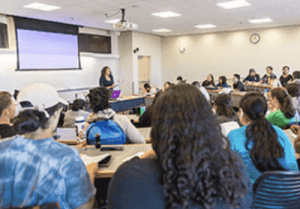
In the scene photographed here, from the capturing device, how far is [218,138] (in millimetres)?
957

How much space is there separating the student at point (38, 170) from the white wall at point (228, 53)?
10621 millimetres

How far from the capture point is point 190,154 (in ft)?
2.96

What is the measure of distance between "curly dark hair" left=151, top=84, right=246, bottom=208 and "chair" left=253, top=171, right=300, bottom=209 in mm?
525

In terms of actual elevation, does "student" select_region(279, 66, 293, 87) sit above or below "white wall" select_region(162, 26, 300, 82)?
below

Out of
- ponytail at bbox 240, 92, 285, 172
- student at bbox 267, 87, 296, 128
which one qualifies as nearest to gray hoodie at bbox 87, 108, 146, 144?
ponytail at bbox 240, 92, 285, 172

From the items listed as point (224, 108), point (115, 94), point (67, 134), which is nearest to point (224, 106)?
point (224, 108)

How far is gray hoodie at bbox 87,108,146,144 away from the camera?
8.47 ft

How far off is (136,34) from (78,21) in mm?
3289

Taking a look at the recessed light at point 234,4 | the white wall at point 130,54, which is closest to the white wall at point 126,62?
the white wall at point 130,54

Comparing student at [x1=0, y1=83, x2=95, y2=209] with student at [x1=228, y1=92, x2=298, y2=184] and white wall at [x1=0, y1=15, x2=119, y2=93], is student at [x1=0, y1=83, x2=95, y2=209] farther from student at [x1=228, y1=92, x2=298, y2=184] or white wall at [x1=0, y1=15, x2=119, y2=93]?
white wall at [x1=0, y1=15, x2=119, y2=93]

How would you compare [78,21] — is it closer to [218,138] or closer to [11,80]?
[11,80]

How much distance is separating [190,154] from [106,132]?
1786 mm

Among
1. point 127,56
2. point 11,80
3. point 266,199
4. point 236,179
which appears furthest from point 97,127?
point 127,56

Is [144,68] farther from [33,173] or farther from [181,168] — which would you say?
[181,168]
